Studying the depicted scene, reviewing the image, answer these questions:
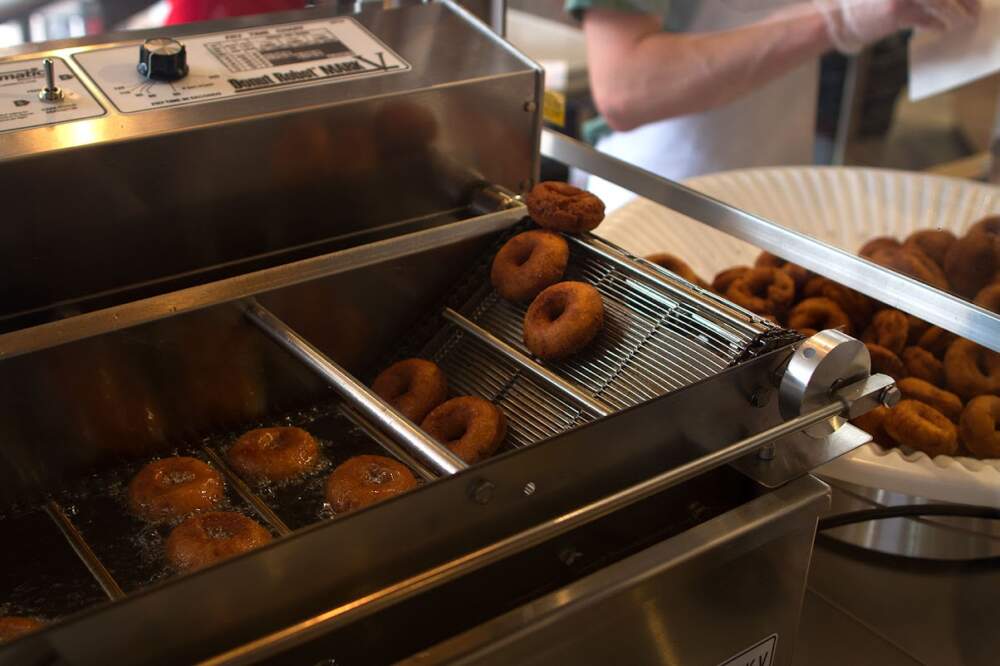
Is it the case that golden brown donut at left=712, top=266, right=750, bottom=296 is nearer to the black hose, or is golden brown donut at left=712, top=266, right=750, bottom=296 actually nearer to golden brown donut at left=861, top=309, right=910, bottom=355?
golden brown donut at left=861, top=309, right=910, bottom=355

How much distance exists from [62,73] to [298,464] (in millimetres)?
422

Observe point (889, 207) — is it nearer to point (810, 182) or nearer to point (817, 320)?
point (810, 182)

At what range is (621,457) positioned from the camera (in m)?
0.78

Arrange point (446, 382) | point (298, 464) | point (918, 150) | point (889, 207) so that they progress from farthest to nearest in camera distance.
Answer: point (918, 150)
point (889, 207)
point (446, 382)
point (298, 464)

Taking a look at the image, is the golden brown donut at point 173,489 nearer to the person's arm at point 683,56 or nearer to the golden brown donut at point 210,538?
the golden brown donut at point 210,538

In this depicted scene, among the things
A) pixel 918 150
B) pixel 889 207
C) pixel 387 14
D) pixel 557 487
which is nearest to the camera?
pixel 557 487

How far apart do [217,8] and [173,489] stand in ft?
5.35

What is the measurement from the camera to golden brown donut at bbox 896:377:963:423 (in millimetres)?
1173

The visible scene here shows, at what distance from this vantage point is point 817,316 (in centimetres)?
127

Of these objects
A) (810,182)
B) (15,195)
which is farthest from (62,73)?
(810,182)

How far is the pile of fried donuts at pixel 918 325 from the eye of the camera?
1.13m

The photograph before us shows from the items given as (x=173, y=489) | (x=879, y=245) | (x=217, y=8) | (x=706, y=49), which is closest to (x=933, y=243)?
(x=879, y=245)

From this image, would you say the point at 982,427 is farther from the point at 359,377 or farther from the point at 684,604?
the point at 359,377

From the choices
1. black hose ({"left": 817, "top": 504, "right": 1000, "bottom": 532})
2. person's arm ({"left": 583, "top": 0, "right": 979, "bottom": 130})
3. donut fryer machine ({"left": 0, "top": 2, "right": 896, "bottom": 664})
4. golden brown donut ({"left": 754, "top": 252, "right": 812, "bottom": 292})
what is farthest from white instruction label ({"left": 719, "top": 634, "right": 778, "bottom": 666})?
person's arm ({"left": 583, "top": 0, "right": 979, "bottom": 130})
